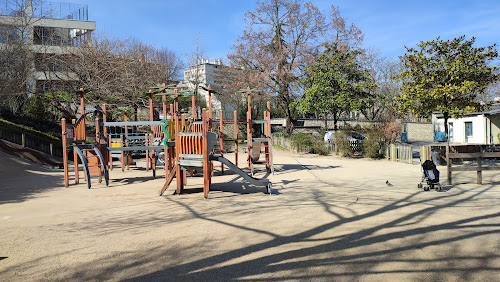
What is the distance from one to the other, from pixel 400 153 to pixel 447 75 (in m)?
4.26

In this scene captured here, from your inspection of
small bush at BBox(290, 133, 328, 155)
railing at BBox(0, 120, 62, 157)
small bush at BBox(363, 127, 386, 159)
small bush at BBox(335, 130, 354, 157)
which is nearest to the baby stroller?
small bush at BBox(363, 127, 386, 159)

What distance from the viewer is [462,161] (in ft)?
57.2

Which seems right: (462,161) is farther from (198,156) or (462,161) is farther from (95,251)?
(95,251)

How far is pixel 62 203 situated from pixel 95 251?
165 inches

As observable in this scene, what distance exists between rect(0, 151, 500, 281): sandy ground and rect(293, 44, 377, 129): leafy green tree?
48.5ft

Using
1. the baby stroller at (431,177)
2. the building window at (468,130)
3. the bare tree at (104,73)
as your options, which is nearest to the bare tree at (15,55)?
the bare tree at (104,73)

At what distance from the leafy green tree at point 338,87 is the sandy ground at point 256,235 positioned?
582 inches

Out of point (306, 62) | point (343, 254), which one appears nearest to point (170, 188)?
point (343, 254)

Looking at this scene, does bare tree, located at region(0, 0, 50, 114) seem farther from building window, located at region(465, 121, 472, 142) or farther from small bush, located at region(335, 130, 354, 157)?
building window, located at region(465, 121, 472, 142)

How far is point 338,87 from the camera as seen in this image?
80.0 feet

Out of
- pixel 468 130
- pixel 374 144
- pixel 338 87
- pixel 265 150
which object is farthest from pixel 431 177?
pixel 468 130

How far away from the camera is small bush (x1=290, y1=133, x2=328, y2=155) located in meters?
23.0

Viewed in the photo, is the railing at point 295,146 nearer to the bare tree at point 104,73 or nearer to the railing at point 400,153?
the railing at point 400,153

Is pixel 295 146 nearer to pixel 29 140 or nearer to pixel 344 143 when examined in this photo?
pixel 344 143
